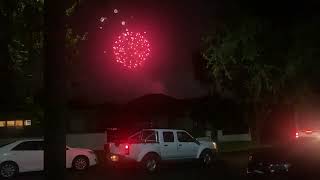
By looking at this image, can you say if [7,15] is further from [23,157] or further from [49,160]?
[23,157]

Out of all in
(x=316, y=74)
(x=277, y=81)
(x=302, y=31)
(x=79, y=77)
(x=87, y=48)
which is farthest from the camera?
(x=79, y=77)

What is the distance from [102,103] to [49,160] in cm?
3262

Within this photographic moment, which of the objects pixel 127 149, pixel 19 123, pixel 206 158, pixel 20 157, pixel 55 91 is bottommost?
pixel 206 158

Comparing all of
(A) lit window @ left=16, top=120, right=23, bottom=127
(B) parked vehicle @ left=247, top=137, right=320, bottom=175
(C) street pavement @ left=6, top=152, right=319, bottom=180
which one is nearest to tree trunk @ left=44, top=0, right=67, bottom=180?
(B) parked vehicle @ left=247, top=137, right=320, bottom=175

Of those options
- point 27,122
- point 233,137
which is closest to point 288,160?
point 27,122

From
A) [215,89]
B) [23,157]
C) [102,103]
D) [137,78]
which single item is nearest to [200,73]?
[215,89]

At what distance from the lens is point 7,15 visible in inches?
239

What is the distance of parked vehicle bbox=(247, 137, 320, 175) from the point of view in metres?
14.0

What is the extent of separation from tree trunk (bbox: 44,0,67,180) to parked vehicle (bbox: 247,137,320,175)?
29.1ft

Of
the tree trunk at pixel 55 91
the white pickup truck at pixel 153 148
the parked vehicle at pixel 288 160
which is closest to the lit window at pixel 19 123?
the white pickup truck at pixel 153 148

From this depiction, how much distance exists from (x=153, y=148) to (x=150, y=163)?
58 cm

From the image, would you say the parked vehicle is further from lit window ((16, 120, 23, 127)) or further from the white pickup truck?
lit window ((16, 120, 23, 127))

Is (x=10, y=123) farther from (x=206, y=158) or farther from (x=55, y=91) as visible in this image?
(x=55, y=91)

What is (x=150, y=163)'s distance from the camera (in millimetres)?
23094
